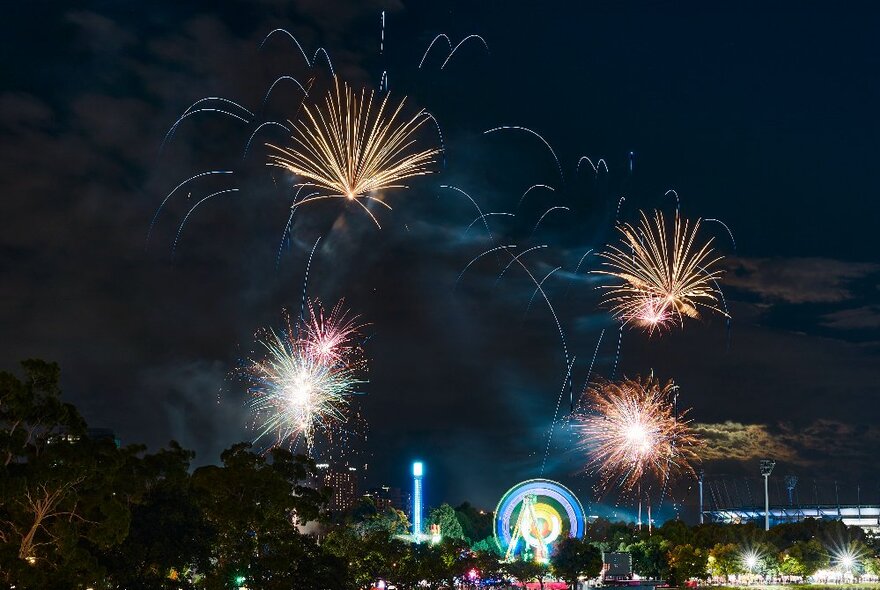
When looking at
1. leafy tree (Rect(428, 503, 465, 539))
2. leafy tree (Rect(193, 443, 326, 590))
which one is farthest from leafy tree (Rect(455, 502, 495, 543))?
leafy tree (Rect(193, 443, 326, 590))

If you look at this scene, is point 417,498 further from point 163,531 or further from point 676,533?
point 163,531

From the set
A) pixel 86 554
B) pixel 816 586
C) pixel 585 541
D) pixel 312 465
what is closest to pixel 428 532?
pixel 585 541

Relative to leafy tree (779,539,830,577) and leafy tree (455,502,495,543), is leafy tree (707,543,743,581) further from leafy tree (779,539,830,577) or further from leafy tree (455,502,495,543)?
leafy tree (455,502,495,543)

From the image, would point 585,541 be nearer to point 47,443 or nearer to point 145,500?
point 145,500

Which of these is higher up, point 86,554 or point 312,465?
point 312,465

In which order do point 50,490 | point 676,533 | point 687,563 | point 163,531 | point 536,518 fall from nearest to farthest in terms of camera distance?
1. point 50,490
2. point 163,531
3. point 687,563
4. point 676,533
5. point 536,518

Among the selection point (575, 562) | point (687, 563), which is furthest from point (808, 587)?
point (575, 562)
